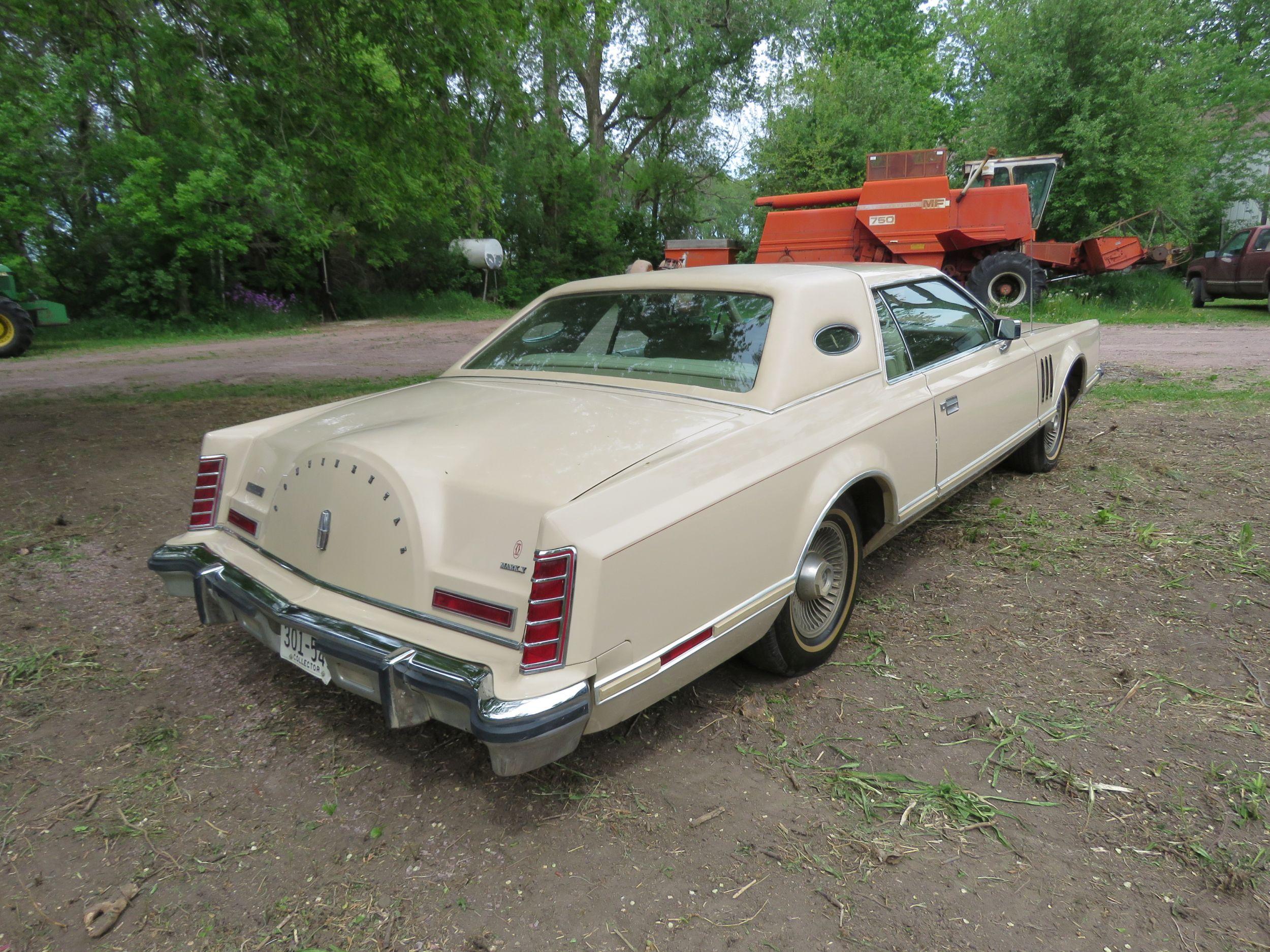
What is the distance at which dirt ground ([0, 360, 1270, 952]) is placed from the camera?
1996 mm

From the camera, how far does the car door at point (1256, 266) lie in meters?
16.0

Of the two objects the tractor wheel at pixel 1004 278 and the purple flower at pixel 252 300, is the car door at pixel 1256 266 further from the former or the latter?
the purple flower at pixel 252 300

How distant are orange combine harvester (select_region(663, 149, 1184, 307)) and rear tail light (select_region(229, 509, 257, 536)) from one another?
12.5 metres

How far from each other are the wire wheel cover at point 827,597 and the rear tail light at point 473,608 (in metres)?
1.16

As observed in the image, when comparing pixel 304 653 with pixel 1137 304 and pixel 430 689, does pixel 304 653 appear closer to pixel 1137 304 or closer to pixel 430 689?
pixel 430 689

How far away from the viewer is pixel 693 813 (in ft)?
7.73

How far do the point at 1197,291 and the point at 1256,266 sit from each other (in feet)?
4.43

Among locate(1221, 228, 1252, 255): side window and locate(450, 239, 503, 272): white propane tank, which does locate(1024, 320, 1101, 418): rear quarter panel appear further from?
locate(450, 239, 503, 272): white propane tank

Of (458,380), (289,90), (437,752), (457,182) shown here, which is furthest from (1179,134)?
(437,752)

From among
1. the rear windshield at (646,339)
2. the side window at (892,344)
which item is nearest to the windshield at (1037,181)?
the side window at (892,344)

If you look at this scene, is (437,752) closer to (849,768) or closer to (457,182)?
(849,768)

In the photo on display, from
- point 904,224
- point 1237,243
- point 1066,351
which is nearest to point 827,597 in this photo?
point 1066,351

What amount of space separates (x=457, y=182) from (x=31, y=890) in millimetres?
7320

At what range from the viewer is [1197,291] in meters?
17.4
